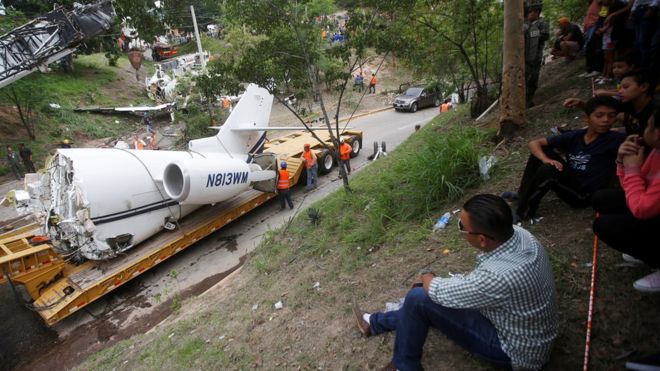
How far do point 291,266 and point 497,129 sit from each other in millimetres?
4074

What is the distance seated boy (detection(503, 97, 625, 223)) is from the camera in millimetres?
3234

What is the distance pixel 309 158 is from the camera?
10.9 metres

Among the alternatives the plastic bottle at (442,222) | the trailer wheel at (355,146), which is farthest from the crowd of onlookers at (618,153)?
the trailer wheel at (355,146)

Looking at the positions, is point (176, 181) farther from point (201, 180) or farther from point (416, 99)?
point (416, 99)

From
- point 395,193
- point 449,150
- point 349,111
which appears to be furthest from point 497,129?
point 349,111

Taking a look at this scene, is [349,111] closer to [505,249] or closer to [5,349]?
[5,349]

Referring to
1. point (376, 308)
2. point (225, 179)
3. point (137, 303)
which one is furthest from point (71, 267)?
point (376, 308)

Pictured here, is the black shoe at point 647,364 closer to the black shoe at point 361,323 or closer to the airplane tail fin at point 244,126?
the black shoe at point 361,323

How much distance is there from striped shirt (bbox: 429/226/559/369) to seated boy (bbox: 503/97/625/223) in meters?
1.66

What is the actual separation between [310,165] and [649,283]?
9.14 metres

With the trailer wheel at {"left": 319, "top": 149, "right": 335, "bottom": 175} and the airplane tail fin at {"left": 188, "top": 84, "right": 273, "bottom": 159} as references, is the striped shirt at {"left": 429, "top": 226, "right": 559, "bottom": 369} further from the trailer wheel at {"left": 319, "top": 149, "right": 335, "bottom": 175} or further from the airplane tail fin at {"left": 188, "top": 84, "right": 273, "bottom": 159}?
the trailer wheel at {"left": 319, "top": 149, "right": 335, "bottom": 175}

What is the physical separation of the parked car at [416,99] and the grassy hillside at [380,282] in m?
14.0

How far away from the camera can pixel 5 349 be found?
20.5 ft

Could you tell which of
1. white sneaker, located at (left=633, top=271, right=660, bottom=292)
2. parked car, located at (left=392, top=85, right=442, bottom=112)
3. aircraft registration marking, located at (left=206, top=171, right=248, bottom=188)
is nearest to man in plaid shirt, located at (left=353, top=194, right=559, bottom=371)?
white sneaker, located at (left=633, top=271, right=660, bottom=292)
